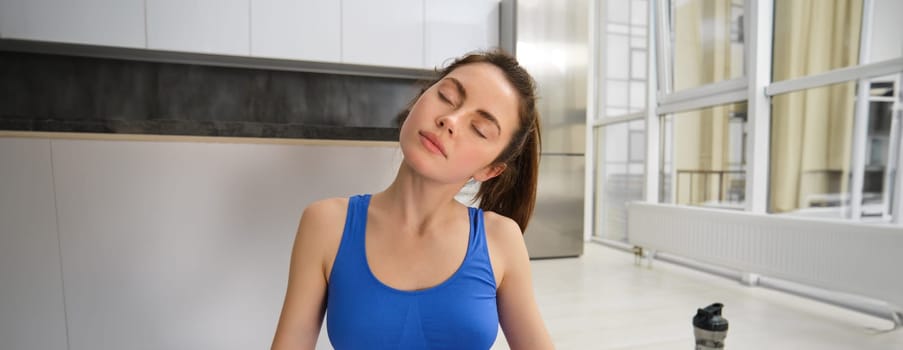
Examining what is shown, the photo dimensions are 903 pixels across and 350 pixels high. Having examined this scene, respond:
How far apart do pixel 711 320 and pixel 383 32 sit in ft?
9.99

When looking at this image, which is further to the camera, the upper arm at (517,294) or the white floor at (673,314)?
the white floor at (673,314)

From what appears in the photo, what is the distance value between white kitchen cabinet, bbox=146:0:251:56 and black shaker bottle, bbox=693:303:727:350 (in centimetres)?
311

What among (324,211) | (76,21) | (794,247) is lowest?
(794,247)

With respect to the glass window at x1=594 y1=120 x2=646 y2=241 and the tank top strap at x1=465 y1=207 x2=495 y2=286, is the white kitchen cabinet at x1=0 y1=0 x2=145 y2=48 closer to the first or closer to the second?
the tank top strap at x1=465 y1=207 x2=495 y2=286

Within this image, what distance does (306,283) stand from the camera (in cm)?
74

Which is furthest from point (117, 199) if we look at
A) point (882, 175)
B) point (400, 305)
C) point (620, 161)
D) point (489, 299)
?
point (620, 161)

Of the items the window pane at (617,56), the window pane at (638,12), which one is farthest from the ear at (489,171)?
the window pane at (617,56)

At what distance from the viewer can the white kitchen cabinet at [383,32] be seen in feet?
10.9

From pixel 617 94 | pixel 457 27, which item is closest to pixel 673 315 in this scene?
pixel 457 27

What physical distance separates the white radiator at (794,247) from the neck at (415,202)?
2.37 metres

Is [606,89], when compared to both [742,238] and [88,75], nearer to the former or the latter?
[742,238]

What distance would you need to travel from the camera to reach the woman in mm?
719

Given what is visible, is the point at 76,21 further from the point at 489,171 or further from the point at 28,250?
the point at 489,171

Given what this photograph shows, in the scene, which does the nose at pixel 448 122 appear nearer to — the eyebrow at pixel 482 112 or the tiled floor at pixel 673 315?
the eyebrow at pixel 482 112
